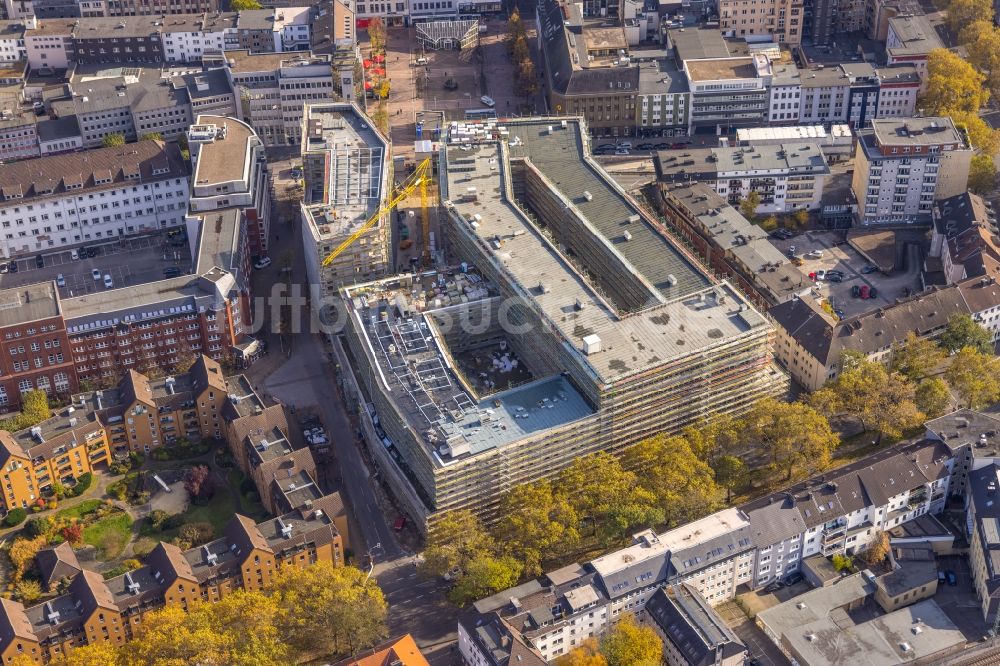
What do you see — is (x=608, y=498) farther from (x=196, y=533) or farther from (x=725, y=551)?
(x=196, y=533)

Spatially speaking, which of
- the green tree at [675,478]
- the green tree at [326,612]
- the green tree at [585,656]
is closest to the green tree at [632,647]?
the green tree at [585,656]

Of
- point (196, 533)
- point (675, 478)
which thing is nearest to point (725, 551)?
point (675, 478)

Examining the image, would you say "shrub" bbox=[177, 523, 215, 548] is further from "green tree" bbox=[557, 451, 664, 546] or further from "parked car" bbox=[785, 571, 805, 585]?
"parked car" bbox=[785, 571, 805, 585]

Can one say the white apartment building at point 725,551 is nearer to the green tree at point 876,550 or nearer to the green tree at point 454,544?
the green tree at point 876,550

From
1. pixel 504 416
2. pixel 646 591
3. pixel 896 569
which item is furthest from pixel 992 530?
pixel 504 416

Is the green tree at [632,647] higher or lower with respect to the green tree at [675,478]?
lower

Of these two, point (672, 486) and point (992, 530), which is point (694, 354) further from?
point (992, 530)
